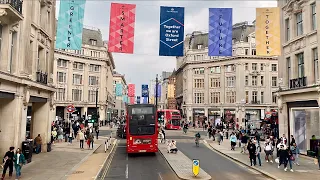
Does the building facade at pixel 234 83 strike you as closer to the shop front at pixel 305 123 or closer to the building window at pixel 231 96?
the building window at pixel 231 96

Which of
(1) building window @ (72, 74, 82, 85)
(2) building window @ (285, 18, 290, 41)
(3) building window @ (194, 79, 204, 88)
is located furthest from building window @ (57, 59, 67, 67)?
(2) building window @ (285, 18, 290, 41)

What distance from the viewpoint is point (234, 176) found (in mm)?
→ 16219

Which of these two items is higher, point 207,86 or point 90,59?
point 90,59

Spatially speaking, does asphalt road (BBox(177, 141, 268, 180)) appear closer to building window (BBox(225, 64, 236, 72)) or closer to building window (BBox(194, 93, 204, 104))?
building window (BBox(225, 64, 236, 72))

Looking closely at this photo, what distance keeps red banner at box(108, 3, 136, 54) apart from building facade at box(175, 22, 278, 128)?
49.5 metres

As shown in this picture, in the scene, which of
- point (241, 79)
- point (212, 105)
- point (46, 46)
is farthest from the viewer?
point (212, 105)

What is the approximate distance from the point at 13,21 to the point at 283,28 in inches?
920

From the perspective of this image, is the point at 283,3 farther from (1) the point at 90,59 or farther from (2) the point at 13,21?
(1) the point at 90,59

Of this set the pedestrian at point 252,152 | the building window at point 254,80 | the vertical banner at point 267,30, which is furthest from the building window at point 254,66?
the pedestrian at point 252,152

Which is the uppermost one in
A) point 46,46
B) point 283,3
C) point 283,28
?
point 283,3

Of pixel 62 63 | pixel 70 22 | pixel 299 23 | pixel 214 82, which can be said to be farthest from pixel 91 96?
pixel 299 23

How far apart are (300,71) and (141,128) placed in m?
14.7

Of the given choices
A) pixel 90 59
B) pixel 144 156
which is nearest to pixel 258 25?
pixel 144 156

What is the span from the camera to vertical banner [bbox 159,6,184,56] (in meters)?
20.2
